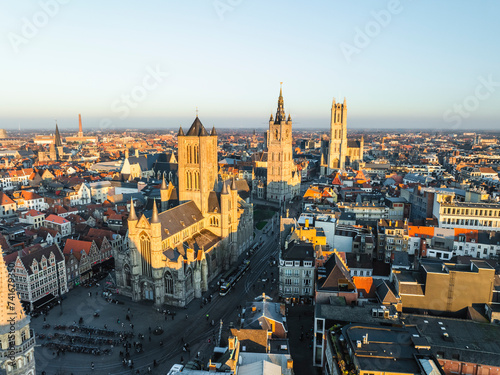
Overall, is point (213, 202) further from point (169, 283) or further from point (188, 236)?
point (169, 283)

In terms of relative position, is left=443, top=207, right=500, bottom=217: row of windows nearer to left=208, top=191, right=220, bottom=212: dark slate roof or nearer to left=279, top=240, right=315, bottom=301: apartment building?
left=279, top=240, right=315, bottom=301: apartment building

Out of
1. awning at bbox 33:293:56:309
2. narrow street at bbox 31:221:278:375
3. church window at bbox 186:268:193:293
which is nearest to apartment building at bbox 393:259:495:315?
narrow street at bbox 31:221:278:375

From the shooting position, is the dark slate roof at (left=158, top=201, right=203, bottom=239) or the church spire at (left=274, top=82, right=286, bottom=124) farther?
the church spire at (left=274, top=82, right=286, bottom=124)

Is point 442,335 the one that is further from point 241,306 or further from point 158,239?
point 158,239

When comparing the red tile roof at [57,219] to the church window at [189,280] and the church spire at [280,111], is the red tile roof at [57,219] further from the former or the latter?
the church spire at [280,111]

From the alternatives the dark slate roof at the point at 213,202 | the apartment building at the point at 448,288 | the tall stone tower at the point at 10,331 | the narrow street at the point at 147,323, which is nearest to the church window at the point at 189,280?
the narrow street at the point at 147,323

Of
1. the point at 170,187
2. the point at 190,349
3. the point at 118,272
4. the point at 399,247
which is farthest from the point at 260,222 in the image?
the point at 190,349

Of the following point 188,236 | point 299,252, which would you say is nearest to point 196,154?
point 188,236
